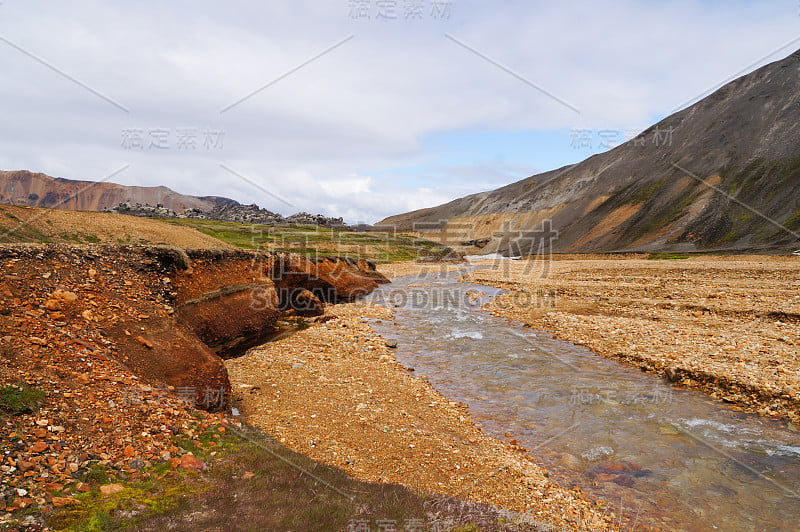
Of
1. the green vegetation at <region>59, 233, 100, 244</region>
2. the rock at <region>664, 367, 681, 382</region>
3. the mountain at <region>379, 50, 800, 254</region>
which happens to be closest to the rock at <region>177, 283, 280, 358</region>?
the green vegetation at <region>59, 233, 100, 244</region>

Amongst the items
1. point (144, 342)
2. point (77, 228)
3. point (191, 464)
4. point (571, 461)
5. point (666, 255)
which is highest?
point (666, 255)

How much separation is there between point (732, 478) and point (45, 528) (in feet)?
37.3

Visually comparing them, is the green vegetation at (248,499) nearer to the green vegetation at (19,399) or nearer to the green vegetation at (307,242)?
the green vegetation at (19,399)

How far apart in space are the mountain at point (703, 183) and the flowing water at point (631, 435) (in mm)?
53506

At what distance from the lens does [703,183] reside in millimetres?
82125

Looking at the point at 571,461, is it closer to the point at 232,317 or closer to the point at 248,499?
the point at 248,499

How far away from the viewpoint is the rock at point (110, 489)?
16.2ft

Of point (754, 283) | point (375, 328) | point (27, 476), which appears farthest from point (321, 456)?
point (754, 283)

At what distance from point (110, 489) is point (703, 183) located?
10446 centimetres

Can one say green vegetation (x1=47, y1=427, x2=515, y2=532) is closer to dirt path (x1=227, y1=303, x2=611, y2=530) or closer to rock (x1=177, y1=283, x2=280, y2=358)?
dirt path (x1=227, y1=303, x2=611, y2=530)

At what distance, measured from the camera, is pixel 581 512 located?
22.8ft

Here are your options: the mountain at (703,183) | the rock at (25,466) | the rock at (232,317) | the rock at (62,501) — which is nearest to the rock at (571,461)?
the rock at (62,501)

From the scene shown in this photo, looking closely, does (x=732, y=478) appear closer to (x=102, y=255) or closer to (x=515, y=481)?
(x=515, y=481)

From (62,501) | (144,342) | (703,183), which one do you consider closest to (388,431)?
(144,342)
